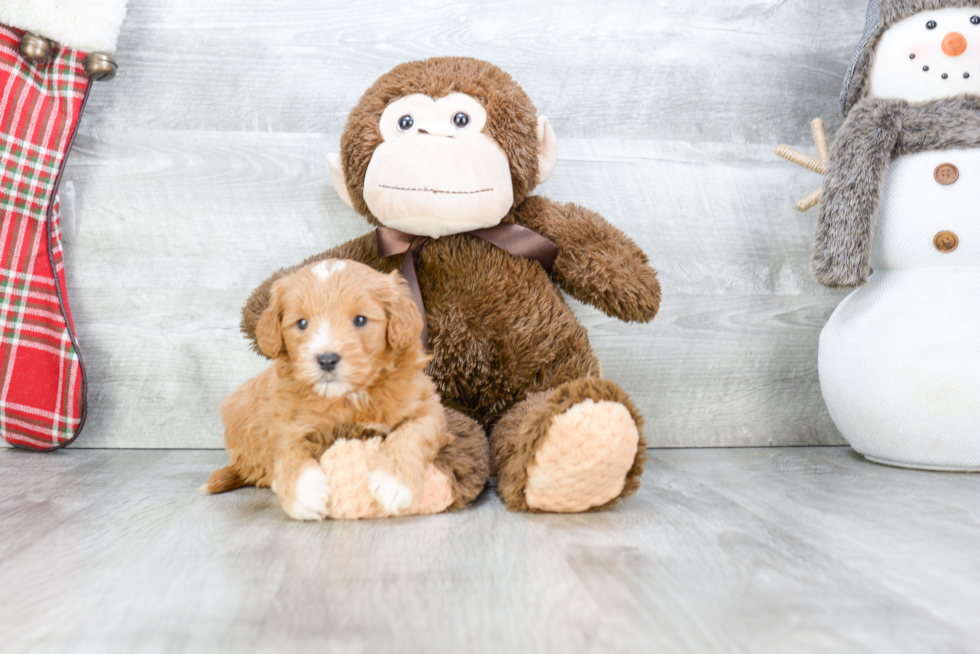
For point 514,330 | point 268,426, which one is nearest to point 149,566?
point 268,426

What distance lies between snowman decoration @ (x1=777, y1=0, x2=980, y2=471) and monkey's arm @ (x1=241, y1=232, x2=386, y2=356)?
67 centimetres

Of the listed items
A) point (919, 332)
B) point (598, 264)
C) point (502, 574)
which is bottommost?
point (502, 574)

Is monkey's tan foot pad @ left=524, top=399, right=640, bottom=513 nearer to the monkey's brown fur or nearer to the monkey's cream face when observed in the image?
the monkey's brown fur

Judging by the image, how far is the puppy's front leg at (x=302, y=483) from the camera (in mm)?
796

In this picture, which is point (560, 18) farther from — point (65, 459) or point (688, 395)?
point (65, 459)

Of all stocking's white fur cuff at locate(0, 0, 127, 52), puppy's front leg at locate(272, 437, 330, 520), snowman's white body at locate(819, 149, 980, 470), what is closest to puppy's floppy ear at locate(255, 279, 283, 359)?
puppy's front leg at locate(272, 437, 330, 520)

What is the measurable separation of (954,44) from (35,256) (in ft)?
4.87

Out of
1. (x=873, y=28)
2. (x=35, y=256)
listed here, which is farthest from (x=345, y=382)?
(x=873, y=28)

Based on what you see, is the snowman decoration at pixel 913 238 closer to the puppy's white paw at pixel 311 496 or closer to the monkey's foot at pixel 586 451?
the monkey's foot at pixel 586 451

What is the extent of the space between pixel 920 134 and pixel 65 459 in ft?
4.71

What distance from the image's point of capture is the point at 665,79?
1.30m

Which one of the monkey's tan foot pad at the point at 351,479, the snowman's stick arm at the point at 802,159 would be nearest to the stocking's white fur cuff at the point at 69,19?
the monkey's tan foot pad at the point at 351,479

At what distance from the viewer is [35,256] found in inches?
45.9

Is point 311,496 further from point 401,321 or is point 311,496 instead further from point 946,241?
point 946,241
